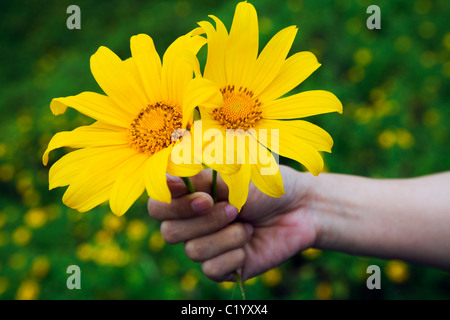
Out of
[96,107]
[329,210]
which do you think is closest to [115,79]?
[96,107]

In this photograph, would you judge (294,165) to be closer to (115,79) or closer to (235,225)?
(235,225)

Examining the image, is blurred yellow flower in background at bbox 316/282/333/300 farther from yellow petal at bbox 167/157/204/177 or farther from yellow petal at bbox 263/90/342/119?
yellow petal at bbox 167/157/204/177

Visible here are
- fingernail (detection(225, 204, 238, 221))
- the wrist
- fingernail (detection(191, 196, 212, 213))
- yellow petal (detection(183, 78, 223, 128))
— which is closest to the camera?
yellow petal (detection(183, 78, 223, 128))

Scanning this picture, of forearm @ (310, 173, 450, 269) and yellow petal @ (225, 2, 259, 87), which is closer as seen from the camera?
yellow petal @ (225, 2, 259, 87)

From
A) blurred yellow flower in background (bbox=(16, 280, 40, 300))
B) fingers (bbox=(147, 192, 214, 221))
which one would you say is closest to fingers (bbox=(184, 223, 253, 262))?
fingers (bbox=(147, 192, 214, 221))

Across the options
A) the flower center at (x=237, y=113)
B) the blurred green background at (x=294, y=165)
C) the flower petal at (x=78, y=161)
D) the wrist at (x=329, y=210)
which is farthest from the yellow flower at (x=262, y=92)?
the blurred green background at (x=294, y=165)

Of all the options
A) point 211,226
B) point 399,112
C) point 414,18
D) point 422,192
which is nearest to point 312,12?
point 414,18
